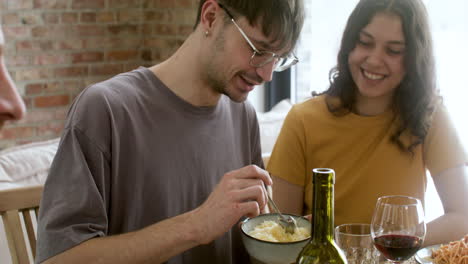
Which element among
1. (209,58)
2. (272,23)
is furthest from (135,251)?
(272,23)

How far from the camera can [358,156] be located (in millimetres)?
1755

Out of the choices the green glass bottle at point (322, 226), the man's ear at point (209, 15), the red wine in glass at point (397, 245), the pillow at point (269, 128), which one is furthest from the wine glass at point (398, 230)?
the pillow at point (269, 128)

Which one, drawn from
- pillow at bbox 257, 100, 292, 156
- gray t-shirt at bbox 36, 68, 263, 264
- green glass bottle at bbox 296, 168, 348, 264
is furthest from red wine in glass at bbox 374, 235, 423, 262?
pillow at bbox 257, 100, 292, 156

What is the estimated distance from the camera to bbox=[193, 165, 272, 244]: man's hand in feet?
3.44

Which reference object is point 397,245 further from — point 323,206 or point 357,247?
point 323,206

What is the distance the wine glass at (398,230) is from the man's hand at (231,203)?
0.79 ft

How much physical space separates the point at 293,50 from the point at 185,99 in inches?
12.3

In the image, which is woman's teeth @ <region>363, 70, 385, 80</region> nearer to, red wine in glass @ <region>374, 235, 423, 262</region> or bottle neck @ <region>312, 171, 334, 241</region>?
red wine in glass @ <region>374, 235, 423, 262</region>

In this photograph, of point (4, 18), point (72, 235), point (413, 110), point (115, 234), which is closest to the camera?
point (72, 235)

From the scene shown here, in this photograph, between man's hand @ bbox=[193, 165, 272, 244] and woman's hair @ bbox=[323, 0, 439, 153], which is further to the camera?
woman's hair @ bbox=[323, 0, 439, 153]

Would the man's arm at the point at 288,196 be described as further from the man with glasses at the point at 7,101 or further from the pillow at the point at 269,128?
the man with glasses at the point at 7,101

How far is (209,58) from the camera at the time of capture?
51.8 inches

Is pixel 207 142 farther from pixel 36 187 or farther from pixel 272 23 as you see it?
pixel 36 187

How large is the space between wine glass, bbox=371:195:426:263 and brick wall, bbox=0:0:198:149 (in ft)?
7.50
